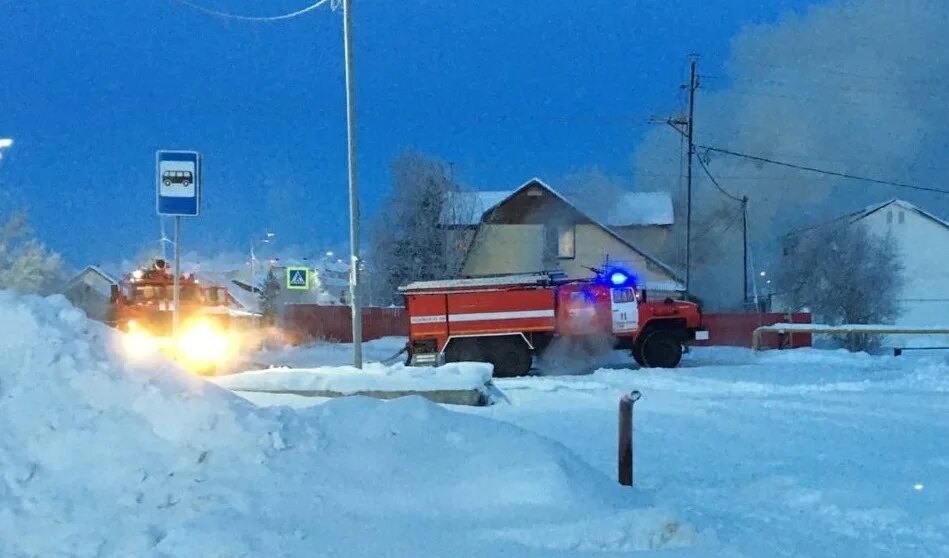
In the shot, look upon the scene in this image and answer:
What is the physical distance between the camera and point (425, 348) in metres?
23.0

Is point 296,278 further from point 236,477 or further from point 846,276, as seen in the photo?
point 846,276

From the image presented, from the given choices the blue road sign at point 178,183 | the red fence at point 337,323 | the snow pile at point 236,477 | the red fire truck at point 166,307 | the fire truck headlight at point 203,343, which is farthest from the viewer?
the red fence at point 337,323

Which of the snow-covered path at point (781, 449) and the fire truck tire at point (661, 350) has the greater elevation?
the fire truck tire at point (661, 350)

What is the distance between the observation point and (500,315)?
2308 cm

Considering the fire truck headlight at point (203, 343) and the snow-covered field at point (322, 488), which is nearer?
the snow-covered field at point (322, 488)

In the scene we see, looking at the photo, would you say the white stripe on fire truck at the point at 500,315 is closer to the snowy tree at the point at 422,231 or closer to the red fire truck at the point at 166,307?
the red fire truck at the point at 166,307

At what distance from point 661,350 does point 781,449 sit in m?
14.0

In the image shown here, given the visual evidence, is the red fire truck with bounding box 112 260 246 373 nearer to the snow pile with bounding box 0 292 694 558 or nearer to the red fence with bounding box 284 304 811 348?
the red fence with bounding box 284 304 811 348

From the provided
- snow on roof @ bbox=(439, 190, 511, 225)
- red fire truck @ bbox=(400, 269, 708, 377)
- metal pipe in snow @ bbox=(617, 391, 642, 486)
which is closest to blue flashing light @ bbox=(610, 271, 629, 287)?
red fire truck @ bbox=(400, 269, 708, 377)

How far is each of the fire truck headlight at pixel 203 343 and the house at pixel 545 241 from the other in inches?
1088

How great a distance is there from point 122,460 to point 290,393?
7.41 meters

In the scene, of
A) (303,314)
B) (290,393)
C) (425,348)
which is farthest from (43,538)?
(303,314)

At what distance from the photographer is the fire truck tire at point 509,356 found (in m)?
23.0

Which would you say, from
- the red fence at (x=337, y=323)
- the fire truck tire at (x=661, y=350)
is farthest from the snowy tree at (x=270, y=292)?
the fire truck tire at (x=661, y=350)
